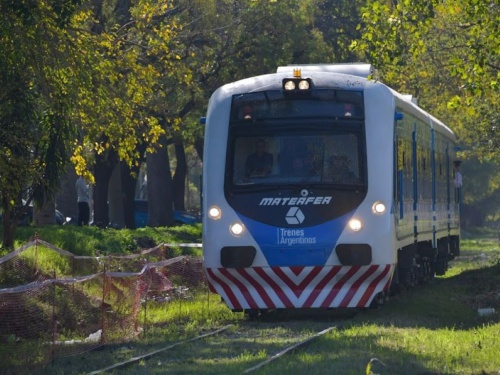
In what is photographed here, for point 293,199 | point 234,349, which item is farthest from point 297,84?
point 234,349

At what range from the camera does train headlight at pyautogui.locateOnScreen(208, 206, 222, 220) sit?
56.1 feet

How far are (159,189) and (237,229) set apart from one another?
23.5 m

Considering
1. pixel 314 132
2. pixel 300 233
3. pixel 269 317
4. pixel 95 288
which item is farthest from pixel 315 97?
pixel 95 288

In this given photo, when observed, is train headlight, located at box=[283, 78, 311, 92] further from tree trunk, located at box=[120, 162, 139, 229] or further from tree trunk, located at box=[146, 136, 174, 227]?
tree trunk, located at box=[120, 162, 139, 229]

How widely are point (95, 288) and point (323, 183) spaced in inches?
176

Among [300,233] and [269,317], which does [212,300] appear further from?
[300,233]

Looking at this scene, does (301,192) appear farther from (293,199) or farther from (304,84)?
(304,84)

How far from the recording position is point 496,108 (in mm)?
31609

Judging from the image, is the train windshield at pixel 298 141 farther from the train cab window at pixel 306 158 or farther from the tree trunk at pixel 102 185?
the tree trunk at pixel 102 185

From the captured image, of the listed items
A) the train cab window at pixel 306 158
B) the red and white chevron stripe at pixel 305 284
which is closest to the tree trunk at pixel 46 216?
the red and white chevron stripe at pixel 305 284

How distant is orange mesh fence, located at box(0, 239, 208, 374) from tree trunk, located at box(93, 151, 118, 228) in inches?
553

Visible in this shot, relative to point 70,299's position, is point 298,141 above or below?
above

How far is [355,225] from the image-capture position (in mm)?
16797

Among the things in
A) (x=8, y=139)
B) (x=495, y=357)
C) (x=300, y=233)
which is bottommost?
(x=495, y=357)
